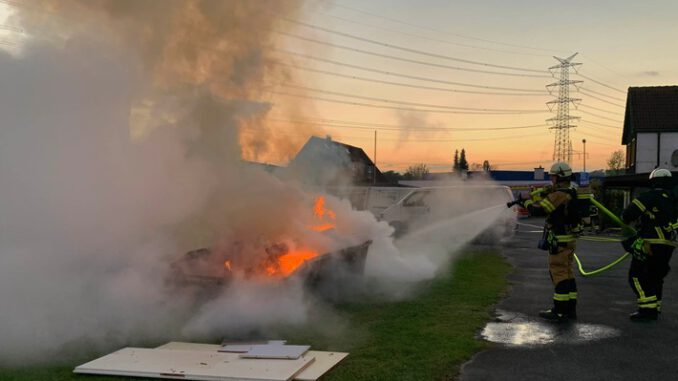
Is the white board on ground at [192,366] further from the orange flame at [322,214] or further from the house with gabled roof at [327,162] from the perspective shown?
the house with gabled roof at [327,162]

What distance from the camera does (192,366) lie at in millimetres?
5062

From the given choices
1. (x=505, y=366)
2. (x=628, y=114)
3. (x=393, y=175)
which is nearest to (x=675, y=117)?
(x=628, y=114)

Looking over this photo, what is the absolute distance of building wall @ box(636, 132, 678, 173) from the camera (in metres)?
29.6

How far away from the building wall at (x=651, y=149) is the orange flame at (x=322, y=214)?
26.2 metres

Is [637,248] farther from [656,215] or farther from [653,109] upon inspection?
[653,109]

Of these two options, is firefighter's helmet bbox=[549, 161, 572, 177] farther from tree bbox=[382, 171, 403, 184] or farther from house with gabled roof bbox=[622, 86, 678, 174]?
house with gabled roof bbox=[622, 86, 678, 174]

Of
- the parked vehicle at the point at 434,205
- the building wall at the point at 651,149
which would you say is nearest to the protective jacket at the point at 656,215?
the parked vehicle at the point at 434,205

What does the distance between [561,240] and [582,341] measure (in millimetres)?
1401

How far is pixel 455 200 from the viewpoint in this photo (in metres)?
16.0

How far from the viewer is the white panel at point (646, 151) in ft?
98.0

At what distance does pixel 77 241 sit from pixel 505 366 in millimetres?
5133

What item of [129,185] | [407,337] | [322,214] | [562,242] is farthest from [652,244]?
[129,185]

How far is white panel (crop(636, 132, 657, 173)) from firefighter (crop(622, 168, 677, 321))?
25457 millimetres

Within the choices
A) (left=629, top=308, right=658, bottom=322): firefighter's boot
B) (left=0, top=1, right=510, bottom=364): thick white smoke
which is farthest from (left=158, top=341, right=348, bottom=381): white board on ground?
(left=629, top=308, right=658, bottom=322): firefighter's boot
